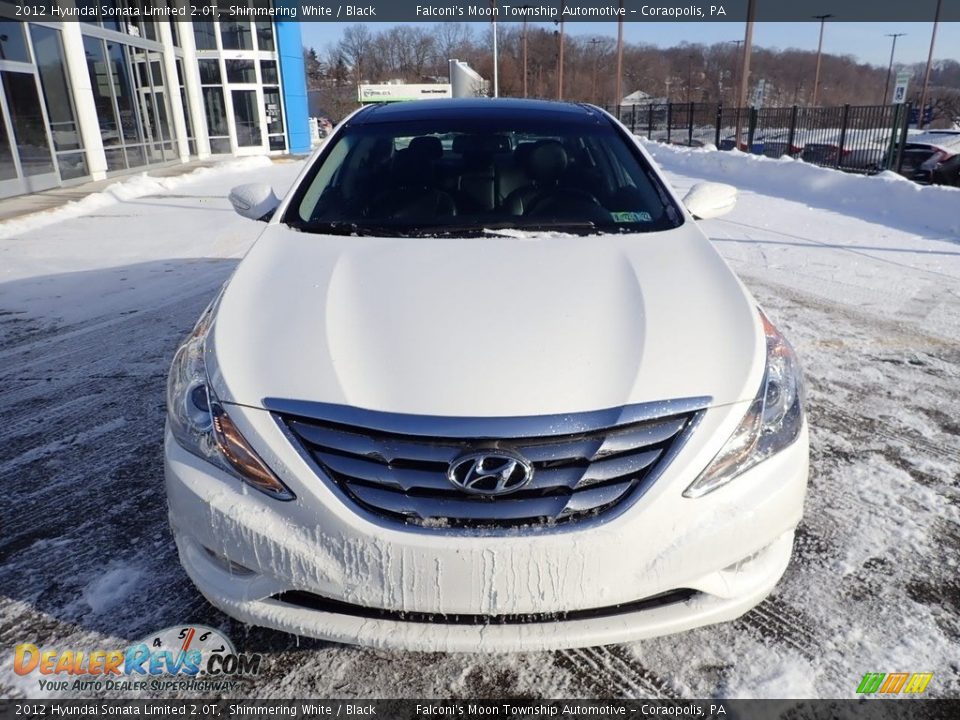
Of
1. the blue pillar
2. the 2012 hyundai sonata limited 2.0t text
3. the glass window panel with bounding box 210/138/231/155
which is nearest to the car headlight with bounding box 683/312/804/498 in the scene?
the 2012 hyundai sonata limited 2.0t text

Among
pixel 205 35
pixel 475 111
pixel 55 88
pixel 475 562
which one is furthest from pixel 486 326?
pixel 205 35

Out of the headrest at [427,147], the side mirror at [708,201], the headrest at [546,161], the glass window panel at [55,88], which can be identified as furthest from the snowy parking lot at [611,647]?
the glass window panel at [55,88]

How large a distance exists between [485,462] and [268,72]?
2732 cm

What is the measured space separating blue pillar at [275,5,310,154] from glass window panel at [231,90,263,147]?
4.71 feet

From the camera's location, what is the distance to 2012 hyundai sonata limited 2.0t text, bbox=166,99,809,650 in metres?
1.58

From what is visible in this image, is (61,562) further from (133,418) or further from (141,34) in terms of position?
(141,34)

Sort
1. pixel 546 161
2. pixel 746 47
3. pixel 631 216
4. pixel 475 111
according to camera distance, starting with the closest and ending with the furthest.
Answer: pixel 631 216, pixel 546 161, pixel 475 111, pixel 746 47

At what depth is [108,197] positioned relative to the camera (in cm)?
1178

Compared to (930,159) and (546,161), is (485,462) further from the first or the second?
(930,159)

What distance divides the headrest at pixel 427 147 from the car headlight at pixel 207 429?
1.55 meters

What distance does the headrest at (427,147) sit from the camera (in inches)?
124

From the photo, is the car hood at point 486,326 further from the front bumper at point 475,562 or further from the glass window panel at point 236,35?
the glass window panel at point 236,35

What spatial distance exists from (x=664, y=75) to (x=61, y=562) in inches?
2958

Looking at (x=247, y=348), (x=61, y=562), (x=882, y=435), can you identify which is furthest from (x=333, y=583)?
(x=882, y=435)
